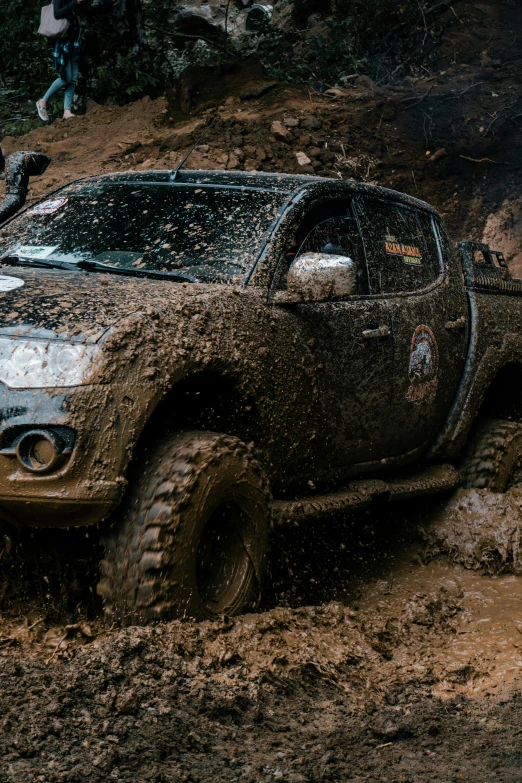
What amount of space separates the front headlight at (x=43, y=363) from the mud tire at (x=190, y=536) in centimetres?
46

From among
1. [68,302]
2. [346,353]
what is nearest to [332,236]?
[346,353]

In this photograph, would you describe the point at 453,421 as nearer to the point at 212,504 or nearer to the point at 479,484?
the point at 479,484

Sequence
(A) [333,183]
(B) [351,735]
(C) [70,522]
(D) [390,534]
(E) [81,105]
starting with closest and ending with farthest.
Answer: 1. (B) [351,735]
2. (C) [70,522]
3. (A) [333,183]
4. (D) [390,534]
5. (E) [81,105]

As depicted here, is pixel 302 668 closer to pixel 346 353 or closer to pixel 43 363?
pixel 43 363

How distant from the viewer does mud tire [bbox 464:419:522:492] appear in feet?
19.5

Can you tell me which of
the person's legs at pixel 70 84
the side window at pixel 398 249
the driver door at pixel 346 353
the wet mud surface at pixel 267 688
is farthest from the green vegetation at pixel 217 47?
the wet mud surface at pixel 267 688

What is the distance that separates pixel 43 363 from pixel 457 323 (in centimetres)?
306

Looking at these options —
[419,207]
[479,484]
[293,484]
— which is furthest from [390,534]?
[419,207]

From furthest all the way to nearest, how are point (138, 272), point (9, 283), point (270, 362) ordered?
point (138, 272) < point (270, 362) < point (9, 283)

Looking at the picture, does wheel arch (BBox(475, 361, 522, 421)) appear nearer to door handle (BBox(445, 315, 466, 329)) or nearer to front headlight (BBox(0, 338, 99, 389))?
door handle (BBox(445, 315, 466, 329))

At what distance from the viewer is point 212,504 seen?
357 centimetres

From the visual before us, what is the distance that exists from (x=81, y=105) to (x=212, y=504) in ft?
41.6

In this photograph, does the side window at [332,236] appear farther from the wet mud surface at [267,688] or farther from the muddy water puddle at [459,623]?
the muddy water puddle at [459,623]

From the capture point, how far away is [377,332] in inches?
189
